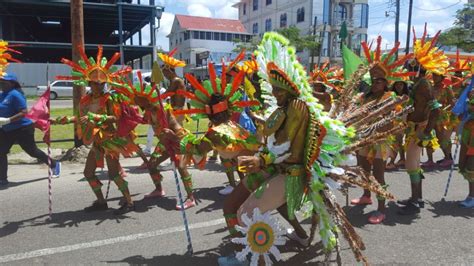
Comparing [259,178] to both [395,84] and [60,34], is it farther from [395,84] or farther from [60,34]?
[60,34]

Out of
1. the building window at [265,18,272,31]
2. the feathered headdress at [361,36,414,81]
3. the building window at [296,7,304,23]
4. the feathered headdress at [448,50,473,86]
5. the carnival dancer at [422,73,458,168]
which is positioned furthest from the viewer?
the building window at [265,18,272,31]

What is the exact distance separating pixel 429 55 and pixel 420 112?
2.47 ft

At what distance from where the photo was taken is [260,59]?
3262 millimetres

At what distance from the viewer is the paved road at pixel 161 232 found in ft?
13.0

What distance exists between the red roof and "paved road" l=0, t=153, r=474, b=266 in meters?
54.3

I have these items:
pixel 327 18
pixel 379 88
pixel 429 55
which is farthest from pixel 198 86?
pixel 327 18

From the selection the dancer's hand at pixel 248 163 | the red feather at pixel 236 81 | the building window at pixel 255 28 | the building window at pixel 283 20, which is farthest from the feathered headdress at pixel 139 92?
the building window at pixel 255 28

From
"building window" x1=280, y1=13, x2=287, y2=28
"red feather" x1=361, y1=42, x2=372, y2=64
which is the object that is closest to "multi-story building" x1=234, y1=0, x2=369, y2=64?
"building window" x1=280, y1=13, x2=287, y2=28

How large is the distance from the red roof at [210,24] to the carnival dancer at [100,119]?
54.7 m

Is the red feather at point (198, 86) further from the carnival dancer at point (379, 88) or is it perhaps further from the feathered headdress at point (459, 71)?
the feathered headdress at point (459, 71)

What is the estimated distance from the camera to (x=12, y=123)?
672 centimetres

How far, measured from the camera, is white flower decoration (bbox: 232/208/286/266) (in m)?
3.23

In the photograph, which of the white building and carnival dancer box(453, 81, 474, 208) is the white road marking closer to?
carnival dancer box(453, 81, 474, 208)

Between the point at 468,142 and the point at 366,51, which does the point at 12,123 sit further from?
the point at 468,142
